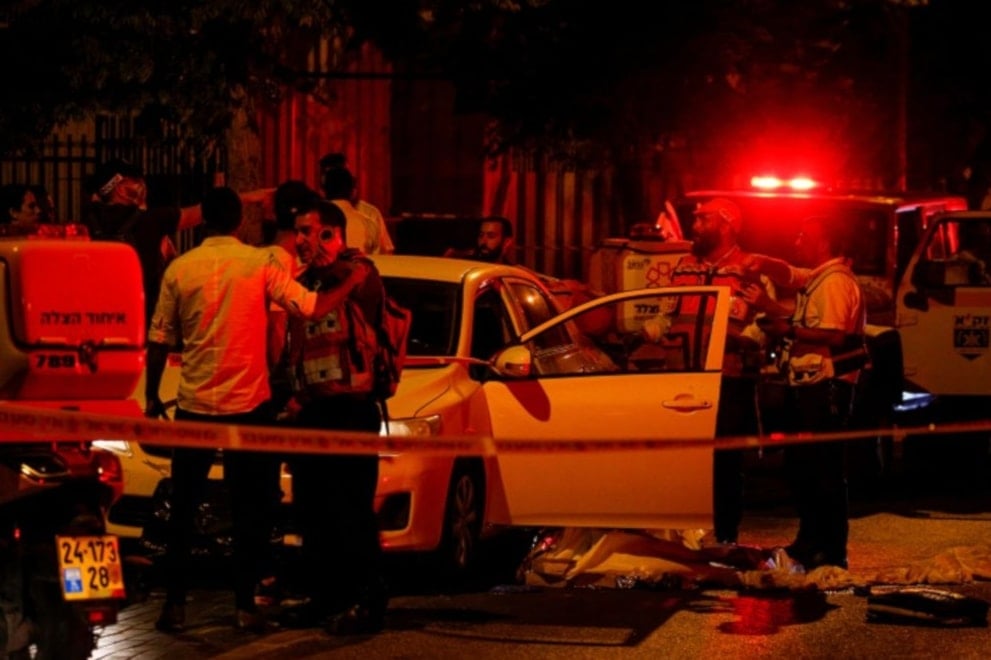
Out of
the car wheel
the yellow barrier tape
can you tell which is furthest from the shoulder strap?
the yellow barrier tape

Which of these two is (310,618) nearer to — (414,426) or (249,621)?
(249,621)

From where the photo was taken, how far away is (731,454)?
11.8 metres

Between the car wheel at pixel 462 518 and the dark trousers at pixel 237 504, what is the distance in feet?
4.06

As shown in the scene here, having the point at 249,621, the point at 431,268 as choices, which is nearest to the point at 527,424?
the point at 431,268

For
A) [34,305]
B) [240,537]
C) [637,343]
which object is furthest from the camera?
[637,343]

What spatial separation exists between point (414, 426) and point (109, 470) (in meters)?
2.95

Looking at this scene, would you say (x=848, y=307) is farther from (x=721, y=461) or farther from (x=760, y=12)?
(x=760, y=12)

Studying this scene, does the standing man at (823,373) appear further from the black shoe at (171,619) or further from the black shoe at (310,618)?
the black shoe at (171,619)

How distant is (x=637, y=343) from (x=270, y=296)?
11.1 feet

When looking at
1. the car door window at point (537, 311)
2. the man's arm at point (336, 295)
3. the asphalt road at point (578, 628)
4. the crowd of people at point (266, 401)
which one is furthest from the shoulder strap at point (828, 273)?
the man's arm at point (336, 295)

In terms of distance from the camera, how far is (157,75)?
15500 millimetres

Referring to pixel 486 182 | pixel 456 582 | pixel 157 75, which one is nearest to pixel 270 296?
pixel 456 582

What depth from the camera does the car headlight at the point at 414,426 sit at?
10.1 meters

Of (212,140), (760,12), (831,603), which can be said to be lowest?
(831,603)
